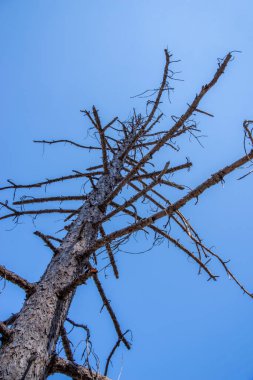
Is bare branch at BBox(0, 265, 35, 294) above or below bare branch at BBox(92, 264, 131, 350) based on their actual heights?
below

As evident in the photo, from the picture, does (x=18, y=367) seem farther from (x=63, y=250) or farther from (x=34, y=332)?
(x=63, y=250)

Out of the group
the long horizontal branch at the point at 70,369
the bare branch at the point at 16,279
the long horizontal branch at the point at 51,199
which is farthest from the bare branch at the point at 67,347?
the long horizontal branch at the point at 51,199

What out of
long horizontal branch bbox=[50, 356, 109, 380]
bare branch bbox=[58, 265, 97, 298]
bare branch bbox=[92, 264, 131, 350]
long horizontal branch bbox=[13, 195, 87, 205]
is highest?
long horizontal branch bbox=[13, 195, 87, 205]

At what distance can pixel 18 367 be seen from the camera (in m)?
2.03

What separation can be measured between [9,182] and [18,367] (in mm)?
3219

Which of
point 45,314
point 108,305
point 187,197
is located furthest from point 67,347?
point 187,197

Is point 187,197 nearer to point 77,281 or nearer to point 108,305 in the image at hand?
point 77,281

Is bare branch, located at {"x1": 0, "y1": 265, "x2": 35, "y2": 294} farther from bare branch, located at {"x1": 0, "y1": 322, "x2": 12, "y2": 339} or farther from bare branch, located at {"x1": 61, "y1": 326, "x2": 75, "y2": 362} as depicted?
bare branch, located at {"x1": 61, "y1": 326, "x2": 75, "y2": 362}

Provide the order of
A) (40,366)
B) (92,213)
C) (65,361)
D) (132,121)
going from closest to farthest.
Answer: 1. (40,366)
2. (65,361)
3. (92,213)
4. (132,121)

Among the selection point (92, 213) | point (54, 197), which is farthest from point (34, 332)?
point (54, 197)

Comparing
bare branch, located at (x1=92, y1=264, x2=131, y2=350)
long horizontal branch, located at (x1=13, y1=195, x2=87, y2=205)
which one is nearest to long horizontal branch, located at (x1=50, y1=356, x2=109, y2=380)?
bare branch, located at (x1=92, y1=264, x2=131, y2=350)

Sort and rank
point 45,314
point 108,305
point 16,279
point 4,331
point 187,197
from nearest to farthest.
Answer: point 4,331
point 45,314
point 187,197
point 16,279
point 108,305

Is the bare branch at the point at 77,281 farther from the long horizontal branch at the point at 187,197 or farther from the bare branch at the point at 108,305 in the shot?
the bare branch at the point at 108,305

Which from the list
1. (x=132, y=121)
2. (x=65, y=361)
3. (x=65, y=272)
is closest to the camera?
(x=65, y=361)
